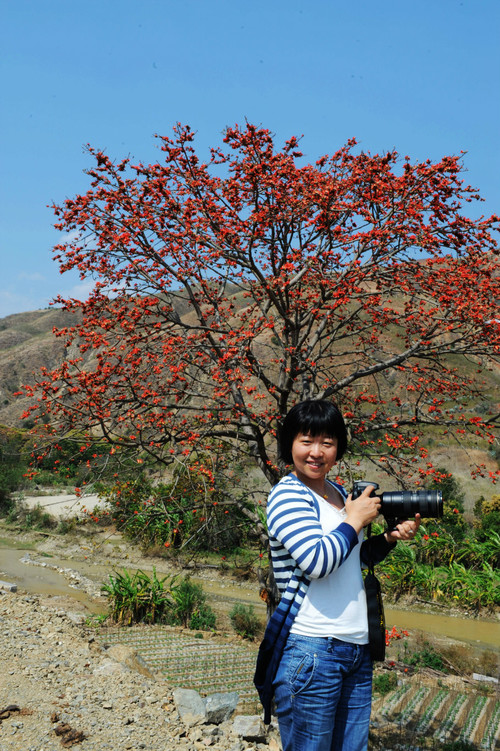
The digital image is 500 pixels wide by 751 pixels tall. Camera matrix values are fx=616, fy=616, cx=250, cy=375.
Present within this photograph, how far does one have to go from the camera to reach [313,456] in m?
1.96

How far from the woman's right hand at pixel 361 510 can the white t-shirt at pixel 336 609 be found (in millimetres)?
95

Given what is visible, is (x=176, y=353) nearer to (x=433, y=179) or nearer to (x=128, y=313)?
(x=128, y=313)

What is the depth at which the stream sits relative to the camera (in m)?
9.70

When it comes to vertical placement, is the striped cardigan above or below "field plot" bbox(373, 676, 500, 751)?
above

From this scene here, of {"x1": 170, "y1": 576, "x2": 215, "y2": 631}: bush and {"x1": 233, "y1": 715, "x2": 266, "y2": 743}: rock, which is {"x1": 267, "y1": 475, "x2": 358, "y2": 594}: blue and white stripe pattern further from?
{"x1": 170, "y1": 576, "x2": 215, "y2": 631}: bush

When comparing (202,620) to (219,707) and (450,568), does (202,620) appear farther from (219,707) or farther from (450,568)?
(450,568)

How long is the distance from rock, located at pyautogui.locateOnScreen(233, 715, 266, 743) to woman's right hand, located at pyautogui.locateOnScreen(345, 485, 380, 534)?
338 cm

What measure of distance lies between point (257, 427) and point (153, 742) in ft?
8.15

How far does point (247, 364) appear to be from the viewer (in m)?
5.15

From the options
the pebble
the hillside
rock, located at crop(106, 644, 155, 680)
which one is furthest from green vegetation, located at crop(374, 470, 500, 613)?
the pebble

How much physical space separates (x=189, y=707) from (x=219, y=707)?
26cm

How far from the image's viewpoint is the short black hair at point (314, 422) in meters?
1.98

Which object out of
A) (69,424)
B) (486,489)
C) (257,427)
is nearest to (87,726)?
(69,424)

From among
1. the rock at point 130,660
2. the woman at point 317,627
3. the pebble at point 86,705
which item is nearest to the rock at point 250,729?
the pebble at point 86,705
